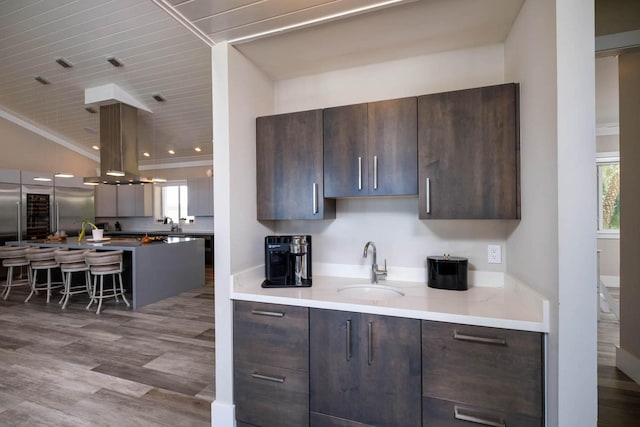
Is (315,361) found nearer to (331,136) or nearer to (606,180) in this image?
(331,136)

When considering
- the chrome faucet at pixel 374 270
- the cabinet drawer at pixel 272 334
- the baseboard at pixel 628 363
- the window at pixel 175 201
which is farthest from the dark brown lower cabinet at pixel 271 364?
the window at pixel 175 201

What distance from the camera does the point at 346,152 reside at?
1.77 meters

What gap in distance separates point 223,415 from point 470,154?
2063 mm

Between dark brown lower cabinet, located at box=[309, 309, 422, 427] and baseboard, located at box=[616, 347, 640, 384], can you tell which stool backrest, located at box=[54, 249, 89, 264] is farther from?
baseboard, located at box=[616, 347, 640, 384]

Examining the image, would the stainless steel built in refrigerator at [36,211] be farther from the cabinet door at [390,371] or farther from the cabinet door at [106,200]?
the cabinet door at [390,371]

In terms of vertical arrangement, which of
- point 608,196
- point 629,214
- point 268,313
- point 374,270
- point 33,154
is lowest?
point 268,313

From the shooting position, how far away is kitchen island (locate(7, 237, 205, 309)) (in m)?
4.24

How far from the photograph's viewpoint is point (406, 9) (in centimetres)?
148

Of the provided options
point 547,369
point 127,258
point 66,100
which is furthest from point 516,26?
point 66,100

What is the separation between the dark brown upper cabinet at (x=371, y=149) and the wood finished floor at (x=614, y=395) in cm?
190

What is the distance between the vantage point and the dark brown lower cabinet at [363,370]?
1.38 m

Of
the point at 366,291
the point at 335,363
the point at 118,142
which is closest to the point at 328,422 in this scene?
the point at 335,363

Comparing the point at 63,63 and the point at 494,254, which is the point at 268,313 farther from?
the point at 63,63

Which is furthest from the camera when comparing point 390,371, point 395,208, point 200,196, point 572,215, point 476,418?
point 200,196
